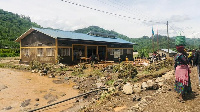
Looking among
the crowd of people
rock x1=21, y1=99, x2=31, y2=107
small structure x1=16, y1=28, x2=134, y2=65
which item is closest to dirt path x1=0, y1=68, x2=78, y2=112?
rock x1=21, y1=99, x2=31, y2=107

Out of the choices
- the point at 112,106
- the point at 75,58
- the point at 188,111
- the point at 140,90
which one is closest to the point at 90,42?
the point at 75,58

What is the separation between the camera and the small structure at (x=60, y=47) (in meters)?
19.3

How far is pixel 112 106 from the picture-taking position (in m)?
6.09

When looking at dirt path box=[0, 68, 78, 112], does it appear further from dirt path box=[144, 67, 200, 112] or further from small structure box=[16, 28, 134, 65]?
small structure box=[16, 28, 134, 65]

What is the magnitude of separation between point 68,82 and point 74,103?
14.9 feet

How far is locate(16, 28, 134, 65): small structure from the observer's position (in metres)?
19.3

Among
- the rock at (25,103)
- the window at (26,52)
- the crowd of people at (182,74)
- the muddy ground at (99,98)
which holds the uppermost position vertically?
the window at (26,52)

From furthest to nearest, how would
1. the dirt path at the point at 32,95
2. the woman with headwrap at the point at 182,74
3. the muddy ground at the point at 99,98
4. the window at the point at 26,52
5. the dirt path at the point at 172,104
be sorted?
1. the window at the point at 26,52
2. the dirt path at the point at 32,95
3. the woman with headwrap at the point at 182,74
4. the muddy ground at the point at 99,98
5. the dirt path at the point at 172,104

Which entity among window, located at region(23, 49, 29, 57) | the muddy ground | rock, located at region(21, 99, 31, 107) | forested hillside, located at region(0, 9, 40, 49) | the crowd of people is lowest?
rock, located at region(21, 99, 31, 107)

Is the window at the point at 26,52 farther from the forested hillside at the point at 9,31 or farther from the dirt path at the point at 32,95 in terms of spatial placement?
the forested hillside at the point at 9,31

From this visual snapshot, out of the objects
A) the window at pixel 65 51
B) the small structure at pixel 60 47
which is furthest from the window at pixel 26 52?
the window at pixel 65 51

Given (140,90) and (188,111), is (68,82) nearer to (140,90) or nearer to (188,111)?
(140,90)

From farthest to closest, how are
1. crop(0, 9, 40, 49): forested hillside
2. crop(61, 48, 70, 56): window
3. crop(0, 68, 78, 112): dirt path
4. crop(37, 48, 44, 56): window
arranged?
crop(0, 9, 40, 49): forested hillside → crop(37, 48, 44, 56): window → crop(61, 48, 70, 56): window → crop(0, 68, 78, 112): dirt path

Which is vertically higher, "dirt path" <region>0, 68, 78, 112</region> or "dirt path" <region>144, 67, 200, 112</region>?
"dirt path" <region>144, 67, 200, 112</region>
